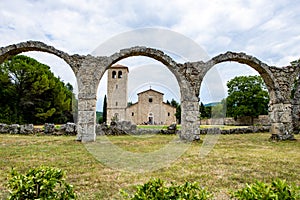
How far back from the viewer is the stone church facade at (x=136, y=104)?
76.7 feet

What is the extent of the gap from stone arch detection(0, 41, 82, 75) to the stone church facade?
1289 centimetres

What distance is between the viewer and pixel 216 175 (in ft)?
12.6

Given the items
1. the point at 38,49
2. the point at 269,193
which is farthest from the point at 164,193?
the point at 38,49

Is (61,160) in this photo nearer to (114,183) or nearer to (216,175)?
(114,183)

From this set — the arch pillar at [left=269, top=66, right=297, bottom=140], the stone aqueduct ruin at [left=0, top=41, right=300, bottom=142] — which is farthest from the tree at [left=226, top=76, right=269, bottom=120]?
the stone aqueduct ruin at [left=0, top=41, right=300, bottom=142]

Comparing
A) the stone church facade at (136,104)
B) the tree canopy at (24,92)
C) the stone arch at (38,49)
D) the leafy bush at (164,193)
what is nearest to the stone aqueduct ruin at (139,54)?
the stone arch at (38,49)

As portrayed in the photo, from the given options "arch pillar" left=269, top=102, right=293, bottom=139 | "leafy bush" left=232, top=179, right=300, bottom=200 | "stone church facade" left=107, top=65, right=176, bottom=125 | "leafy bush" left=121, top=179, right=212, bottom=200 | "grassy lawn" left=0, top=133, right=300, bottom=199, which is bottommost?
"grassy lawn" left=0, top=133, right=300, bottom=199

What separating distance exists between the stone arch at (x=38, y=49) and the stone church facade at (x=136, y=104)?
1289 cm

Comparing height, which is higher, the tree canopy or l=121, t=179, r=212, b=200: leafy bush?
the tree canopy

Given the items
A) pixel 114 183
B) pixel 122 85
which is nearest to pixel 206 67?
pixel 114 183

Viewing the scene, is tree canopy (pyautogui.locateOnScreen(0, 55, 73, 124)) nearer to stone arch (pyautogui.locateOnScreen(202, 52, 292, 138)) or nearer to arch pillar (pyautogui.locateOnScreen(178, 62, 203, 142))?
arch pillar (pyautogui.locateOnScreen(178, 62, 203, 142))

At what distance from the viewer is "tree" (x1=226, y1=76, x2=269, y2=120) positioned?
29.8m

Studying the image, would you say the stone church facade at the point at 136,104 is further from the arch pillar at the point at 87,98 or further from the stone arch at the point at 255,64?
the stone arch at the point at 255,64

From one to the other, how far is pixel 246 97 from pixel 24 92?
83.5 feet
